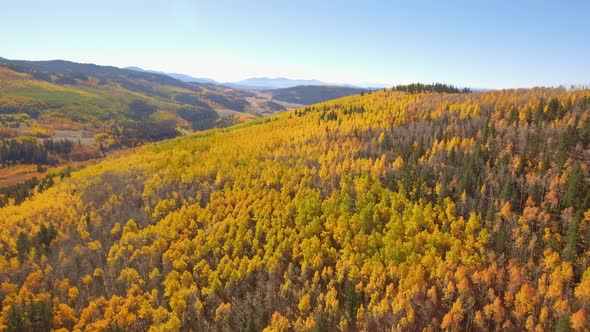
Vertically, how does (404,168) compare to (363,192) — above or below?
above

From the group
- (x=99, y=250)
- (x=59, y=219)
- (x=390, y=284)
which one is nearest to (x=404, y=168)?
(x=390, y=284)

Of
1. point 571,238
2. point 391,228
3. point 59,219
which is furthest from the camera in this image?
point 59,219

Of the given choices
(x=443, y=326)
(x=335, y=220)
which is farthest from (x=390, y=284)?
(x=335, y=220)

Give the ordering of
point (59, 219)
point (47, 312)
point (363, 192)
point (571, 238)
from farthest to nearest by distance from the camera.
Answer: point (59, 219) → point (363, 192) → point (47, 312) → point (571, 238)

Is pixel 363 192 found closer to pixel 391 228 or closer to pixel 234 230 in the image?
pixel 391 228

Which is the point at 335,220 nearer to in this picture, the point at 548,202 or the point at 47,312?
the point at 548,202

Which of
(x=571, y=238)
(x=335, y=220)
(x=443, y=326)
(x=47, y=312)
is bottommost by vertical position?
(x=47, y=312)

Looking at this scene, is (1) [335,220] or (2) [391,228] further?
(1) [335,220]
